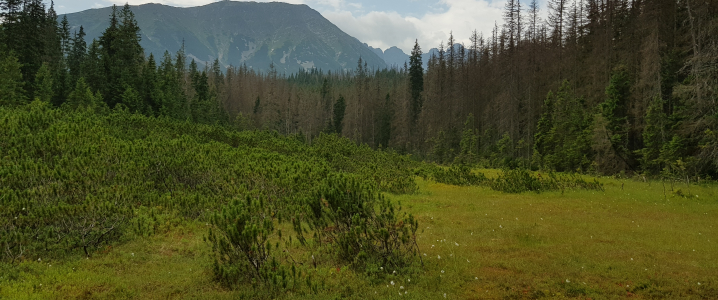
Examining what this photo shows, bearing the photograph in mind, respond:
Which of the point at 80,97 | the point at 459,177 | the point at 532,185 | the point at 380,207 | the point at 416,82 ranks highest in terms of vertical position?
the point at 416,82

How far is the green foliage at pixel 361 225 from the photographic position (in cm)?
802

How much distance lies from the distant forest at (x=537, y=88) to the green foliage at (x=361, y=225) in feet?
62.5

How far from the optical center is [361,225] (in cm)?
805

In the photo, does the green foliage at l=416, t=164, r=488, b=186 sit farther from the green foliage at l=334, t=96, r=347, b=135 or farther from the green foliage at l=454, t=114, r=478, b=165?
the green foliage at l=334, t=96, r=347, b=135

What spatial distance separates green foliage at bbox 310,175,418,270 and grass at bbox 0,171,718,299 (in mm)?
424

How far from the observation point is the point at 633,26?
34.0 m

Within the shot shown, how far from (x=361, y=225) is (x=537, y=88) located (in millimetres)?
42210

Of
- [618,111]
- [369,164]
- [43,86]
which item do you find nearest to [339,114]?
[43,86]

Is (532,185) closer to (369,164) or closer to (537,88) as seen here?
(369,164)

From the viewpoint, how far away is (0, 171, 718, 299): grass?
6.91 m

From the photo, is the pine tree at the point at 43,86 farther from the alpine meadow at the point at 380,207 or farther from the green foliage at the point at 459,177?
the green foliage at the point at 459,177

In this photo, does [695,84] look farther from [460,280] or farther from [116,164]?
[116,164]

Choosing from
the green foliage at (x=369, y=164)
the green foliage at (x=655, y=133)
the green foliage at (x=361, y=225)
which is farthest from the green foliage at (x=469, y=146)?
the green foliage at (x=361, y=225)

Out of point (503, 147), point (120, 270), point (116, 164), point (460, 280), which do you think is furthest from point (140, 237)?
point (503, 147)
